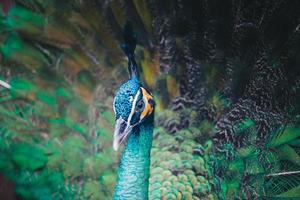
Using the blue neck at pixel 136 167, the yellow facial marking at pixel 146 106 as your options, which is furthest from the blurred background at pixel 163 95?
A: the yellow facial marking at pixel 146 106

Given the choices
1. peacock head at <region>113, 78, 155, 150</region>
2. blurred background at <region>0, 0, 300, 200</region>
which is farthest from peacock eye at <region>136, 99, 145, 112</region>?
blurred background at <region>0, 0, 300, 200</region>

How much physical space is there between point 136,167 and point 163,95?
295 mm

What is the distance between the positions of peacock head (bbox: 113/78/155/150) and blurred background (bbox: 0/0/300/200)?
7.1 inches

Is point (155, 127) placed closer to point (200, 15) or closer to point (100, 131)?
point (100, 131)

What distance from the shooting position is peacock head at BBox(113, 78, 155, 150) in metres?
1.43

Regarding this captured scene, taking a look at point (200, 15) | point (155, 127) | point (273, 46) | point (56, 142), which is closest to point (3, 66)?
point (56, 142)

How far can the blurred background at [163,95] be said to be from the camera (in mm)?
1562

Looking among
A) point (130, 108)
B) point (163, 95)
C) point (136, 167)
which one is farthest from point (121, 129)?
point (163, 95)

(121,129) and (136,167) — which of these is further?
(136,167)

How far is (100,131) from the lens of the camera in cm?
175

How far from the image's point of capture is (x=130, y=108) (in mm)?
1453

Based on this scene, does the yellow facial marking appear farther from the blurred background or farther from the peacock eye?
the blurred background

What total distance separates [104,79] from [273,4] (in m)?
0.60

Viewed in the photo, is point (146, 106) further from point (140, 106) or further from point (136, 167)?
point (136, 167)
